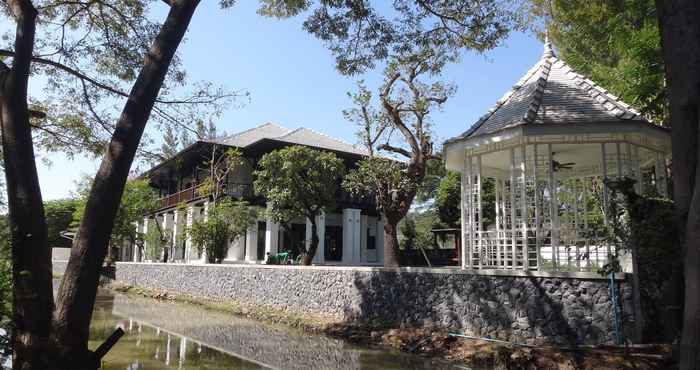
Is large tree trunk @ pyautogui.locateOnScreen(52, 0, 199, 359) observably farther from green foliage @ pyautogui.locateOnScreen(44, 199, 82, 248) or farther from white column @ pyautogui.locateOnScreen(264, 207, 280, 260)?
green foliage @ pyautogui.locateOnScreen(44, 199, 82, 248)

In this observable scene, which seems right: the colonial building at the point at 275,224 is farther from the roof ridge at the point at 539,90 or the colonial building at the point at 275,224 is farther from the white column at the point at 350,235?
the roof ridge at the point at 539,90

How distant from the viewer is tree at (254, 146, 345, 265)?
1623 cm

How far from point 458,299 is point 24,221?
640 centimetres

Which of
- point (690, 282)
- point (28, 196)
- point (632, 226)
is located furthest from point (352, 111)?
point (690, 282)

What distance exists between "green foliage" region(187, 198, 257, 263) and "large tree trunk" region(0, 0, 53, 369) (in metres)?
14.2

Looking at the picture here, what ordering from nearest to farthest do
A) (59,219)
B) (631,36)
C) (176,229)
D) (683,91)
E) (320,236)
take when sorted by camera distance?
(683,91)
(631,36)
(320,236)
(176,229)
(59,219)

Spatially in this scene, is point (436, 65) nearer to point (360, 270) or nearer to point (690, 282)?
point (360, 270)

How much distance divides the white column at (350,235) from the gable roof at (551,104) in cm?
1452

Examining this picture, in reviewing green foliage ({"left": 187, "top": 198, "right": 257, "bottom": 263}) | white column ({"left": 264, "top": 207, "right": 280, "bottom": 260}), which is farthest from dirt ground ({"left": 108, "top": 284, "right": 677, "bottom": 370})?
white column ({"left": 264, "top": 207, "right": 280, "bottom": 260})

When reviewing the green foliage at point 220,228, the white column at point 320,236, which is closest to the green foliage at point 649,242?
the green foliage at point 220,228

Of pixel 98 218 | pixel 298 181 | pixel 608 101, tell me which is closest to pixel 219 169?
pixel 298 181

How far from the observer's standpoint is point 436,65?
1229 cm

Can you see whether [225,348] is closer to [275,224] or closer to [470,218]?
[470,218]

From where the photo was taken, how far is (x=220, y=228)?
1898cm
